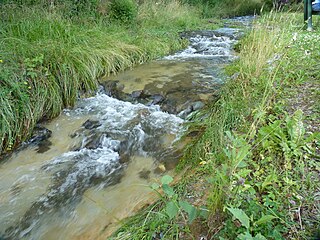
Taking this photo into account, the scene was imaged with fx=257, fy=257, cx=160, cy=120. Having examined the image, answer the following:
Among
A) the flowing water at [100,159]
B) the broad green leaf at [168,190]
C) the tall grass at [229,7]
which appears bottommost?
the flowing water at [100,159]

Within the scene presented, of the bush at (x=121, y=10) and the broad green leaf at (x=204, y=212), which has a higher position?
the bush at (x=121, y=10)

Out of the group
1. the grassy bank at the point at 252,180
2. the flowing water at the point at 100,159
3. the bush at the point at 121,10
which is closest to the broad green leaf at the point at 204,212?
the grassy bank at the point at 252,180

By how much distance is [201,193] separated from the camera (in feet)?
4.78

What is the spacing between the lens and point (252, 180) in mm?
1291

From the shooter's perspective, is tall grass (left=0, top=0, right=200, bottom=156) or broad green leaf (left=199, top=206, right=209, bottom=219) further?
tall grass (left=0, top=0, right=200, bottom=156)

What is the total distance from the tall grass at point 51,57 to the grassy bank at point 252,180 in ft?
5.79

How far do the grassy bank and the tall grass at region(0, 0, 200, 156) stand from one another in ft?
5.79

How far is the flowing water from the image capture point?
1.79 metres

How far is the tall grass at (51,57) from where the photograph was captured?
8.69 ft

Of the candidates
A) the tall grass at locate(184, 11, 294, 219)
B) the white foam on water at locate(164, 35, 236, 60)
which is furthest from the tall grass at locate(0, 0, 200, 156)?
the tall grass at locate(184, 11, 294, 219)

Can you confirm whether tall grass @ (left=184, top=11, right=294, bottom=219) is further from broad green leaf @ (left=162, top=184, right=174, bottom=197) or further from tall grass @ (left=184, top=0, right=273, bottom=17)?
tall grass @ (left=184, top=0, right=273, bottom=17)

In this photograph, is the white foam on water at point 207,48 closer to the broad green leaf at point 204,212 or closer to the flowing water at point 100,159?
the flowing water at point 100,159

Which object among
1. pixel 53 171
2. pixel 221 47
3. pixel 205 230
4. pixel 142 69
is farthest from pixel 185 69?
pixel 205 230

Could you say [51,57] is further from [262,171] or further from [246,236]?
[246,236]
